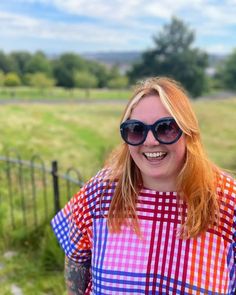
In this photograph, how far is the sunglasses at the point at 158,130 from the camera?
4.06ft

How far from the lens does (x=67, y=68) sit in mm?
66000

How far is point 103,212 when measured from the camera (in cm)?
137

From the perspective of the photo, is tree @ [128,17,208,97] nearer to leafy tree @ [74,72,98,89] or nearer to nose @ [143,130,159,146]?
leafy tree @ [74,72,98,89]

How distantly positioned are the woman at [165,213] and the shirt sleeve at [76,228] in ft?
0.17

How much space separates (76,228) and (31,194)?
5.28 m

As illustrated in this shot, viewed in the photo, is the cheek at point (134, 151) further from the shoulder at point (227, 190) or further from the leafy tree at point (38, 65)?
the leafy tree at point (38, 65)

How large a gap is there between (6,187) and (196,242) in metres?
5.85

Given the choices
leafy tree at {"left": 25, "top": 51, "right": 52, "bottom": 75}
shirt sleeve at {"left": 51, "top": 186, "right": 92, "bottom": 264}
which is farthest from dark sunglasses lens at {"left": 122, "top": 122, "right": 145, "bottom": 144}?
leafy tree at {"left": 25, "top": 51, "right": 52, "bottom": 75}

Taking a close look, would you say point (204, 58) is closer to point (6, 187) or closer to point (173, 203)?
point (6, 187)

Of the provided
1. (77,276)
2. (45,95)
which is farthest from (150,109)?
(45,95)

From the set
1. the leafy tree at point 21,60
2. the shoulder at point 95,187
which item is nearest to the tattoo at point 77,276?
the shoulder at point 95,187

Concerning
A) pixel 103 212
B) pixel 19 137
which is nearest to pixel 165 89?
pixel 103 212

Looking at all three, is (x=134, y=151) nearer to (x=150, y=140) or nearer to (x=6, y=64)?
(x=150, y=140)

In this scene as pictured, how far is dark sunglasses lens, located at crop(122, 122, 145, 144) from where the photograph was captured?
1.28 metres
